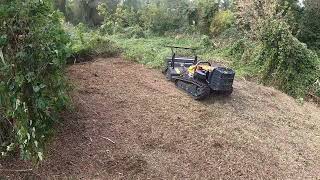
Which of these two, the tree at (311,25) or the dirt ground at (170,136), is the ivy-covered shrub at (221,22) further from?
the dirt ground at (170,136)

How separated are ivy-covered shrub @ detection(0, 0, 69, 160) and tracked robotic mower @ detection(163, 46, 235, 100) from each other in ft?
10.9

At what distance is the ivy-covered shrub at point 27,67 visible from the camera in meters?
4.51

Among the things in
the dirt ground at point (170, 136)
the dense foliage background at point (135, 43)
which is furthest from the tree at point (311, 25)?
the dirt ground at point (170, 136)

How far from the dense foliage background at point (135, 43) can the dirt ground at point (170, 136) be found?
608 mm

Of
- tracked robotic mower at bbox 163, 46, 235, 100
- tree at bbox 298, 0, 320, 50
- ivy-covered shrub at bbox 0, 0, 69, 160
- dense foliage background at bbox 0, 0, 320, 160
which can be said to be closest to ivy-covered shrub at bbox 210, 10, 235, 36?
dense foliage background at bbox 0, 0, 320, 160

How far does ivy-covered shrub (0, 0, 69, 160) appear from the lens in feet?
14.8

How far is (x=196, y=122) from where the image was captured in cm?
684

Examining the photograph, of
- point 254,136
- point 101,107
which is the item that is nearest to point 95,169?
point 101,107

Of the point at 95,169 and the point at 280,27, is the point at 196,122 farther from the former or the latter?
the point at 280,27

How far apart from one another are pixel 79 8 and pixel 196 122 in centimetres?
1389

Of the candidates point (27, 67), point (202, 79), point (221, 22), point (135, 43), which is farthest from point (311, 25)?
point (27, 67)

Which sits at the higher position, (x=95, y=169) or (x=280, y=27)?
(x=280, y=27)

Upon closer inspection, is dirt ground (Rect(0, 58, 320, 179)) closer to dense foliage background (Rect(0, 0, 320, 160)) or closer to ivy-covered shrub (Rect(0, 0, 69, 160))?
dense foliage background (Rect(0, 0, 320, 160))

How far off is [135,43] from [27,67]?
7.99 m
